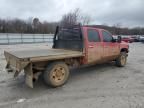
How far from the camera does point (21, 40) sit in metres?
28.6

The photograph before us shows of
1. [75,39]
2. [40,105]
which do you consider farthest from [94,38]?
[40,105]

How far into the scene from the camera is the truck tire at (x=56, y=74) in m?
4.63

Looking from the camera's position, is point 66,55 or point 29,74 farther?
point 66,55

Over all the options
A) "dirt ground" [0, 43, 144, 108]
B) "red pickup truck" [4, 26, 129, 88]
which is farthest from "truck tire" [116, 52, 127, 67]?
"dirt ground" [0, 43, 144, 108]

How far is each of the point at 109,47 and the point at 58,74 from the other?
2.98 m

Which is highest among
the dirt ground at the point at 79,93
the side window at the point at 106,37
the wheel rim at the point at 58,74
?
the side window at the point at 106,37

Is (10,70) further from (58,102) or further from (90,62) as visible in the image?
(90,62)

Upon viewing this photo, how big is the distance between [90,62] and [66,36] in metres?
1.52

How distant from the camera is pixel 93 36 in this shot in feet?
19.9

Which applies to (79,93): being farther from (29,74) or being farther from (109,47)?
(109,47)

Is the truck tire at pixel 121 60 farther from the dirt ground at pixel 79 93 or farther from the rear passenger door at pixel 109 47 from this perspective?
the dirt ground at pixel 79 93

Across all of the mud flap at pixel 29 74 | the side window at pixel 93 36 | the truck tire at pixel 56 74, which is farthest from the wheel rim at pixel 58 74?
the side window at pixel 93 36

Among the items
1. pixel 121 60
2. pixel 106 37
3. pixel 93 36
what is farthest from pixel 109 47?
pixel 121 60

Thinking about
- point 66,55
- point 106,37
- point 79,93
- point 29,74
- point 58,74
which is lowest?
point 79,93
